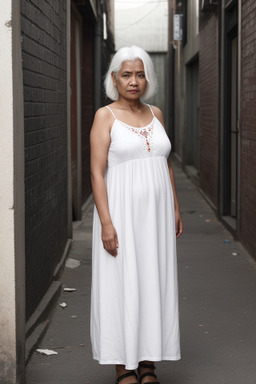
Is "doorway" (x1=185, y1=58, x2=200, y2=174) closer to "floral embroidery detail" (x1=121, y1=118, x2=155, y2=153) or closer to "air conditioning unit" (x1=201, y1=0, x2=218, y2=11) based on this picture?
"air conditioning unit" (x1=201, y1=0, x2=218, y2=11)

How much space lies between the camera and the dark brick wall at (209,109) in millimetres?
12602

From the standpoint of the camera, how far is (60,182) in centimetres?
776

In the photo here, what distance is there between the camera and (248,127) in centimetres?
893

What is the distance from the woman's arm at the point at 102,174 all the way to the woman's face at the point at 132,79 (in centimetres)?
20

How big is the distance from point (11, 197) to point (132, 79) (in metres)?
0.97

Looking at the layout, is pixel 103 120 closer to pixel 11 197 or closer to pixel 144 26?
pixel 11 197

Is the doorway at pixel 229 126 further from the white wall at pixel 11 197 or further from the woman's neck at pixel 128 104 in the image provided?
the white wall at pixel 11 197

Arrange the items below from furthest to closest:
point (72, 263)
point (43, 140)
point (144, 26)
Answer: point (144, 26) → point (72, 263) → point (43, 140)

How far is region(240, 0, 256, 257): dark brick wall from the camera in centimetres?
850

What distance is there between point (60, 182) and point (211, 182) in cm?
606

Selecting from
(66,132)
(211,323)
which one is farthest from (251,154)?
(211,323)

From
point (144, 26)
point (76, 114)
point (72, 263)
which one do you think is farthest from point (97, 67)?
point (144, 26)

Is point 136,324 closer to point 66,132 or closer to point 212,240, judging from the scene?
point 66,132

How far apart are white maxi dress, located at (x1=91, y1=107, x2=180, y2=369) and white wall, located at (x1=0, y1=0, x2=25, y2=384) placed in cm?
47
